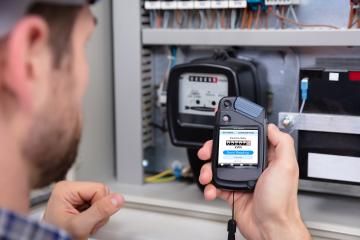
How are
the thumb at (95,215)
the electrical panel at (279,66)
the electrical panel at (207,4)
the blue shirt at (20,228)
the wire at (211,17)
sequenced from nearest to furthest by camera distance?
the blue shirt at (20,228) < the thumb at (95,215) < the electrical panel at (279,66) < the electrical panel at (207,4) < the wire at (211,17)

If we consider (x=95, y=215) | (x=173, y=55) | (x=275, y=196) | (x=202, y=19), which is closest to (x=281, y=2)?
(x=202, y=19)

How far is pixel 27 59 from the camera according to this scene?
2.05 feet

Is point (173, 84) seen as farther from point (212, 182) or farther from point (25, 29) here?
point (25, 29)

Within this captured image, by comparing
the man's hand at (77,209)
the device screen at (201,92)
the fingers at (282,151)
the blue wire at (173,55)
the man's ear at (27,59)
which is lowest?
the man's hand at (77,209)

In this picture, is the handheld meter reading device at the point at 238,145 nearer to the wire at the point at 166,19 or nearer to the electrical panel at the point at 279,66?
the electrical panel at the point at 279,66

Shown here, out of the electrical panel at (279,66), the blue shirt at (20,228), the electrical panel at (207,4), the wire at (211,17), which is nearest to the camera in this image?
the blue shirt at (20,228)

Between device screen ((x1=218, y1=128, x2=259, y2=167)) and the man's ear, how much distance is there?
0.52 metres

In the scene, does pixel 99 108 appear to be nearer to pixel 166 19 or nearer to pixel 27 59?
pixel 166 19

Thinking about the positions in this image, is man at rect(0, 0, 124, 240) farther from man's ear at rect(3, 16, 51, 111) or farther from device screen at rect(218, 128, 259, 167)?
device screen at rect(218, 128, 259, 167)

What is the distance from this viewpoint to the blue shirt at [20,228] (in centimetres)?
60

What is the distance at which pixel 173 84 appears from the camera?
4.38ft

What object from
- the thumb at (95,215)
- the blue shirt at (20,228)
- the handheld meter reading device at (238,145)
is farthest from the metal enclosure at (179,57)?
the blue shirt at (20,228)

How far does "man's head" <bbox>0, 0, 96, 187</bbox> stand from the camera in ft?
2.02

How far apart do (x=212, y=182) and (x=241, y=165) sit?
0.07 meters
